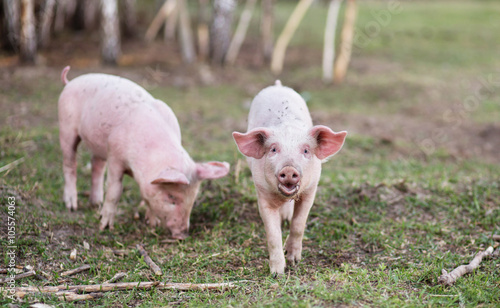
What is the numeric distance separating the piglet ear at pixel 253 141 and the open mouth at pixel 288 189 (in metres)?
0.44

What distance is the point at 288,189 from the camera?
3627mm

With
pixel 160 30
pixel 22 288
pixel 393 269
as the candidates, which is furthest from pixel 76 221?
pixel 160 30

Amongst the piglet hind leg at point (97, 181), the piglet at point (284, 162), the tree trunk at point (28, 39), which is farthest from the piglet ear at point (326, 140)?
the tree trunk at point (28, 39)

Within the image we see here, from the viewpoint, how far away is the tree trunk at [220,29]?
41.7 ft

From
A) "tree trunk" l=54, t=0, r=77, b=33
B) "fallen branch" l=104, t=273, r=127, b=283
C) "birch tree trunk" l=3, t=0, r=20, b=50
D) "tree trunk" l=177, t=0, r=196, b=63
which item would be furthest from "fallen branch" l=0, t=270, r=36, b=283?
"tree trunk" l=54, t=0, r=77, b=33

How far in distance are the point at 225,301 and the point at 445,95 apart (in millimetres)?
9011

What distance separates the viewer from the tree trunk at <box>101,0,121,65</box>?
37.6 feet

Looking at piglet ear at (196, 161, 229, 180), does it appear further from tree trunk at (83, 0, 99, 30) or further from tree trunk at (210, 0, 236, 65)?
tree trunk at (83, 0, 99, 30)

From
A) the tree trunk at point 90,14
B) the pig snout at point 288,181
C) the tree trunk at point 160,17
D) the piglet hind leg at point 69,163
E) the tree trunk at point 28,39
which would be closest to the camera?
the pig snout at point 288,181

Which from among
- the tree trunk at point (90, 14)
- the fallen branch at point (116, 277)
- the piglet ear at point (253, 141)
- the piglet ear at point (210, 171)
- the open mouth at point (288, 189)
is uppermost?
the piglet ear at point (253, 141)

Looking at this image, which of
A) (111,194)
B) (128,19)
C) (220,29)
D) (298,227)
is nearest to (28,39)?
(220,29)

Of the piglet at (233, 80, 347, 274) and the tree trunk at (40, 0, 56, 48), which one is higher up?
the piglet at (233, 80, 347, 274)

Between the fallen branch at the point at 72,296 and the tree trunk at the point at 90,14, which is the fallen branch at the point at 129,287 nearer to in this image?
the fallen branch at the point at 72,296

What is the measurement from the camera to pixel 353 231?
502 centimetres
